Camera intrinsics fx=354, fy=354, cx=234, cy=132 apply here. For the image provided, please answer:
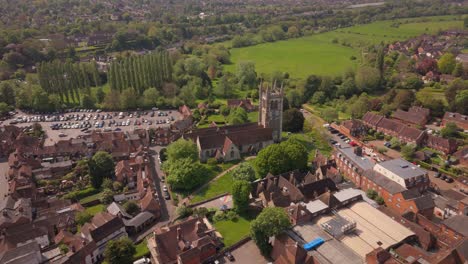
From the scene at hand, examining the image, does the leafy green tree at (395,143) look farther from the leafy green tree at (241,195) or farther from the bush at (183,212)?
the bush at (183,212)

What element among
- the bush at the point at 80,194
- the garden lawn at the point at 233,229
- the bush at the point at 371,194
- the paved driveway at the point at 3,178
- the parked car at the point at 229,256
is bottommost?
the paved driveway at the point at 3,178

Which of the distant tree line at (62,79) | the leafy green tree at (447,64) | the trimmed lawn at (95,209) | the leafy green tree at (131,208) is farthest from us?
the leafy green tree at (447,64)

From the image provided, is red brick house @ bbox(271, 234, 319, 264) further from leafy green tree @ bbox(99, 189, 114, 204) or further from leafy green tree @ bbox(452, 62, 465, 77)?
leafy green tree @ bbox(452, 62, 465, 77)

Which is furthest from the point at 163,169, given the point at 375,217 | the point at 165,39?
the point at 165,39

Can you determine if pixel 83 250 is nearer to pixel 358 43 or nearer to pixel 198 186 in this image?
pixel 198 186

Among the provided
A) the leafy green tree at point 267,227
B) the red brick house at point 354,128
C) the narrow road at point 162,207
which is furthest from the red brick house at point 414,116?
the narrow road at point 162,207

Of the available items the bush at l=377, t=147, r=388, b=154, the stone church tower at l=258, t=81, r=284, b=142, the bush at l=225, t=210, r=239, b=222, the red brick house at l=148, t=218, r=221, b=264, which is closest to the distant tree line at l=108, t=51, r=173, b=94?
the stone church tower at l=258, t=81, r=284, b=142
